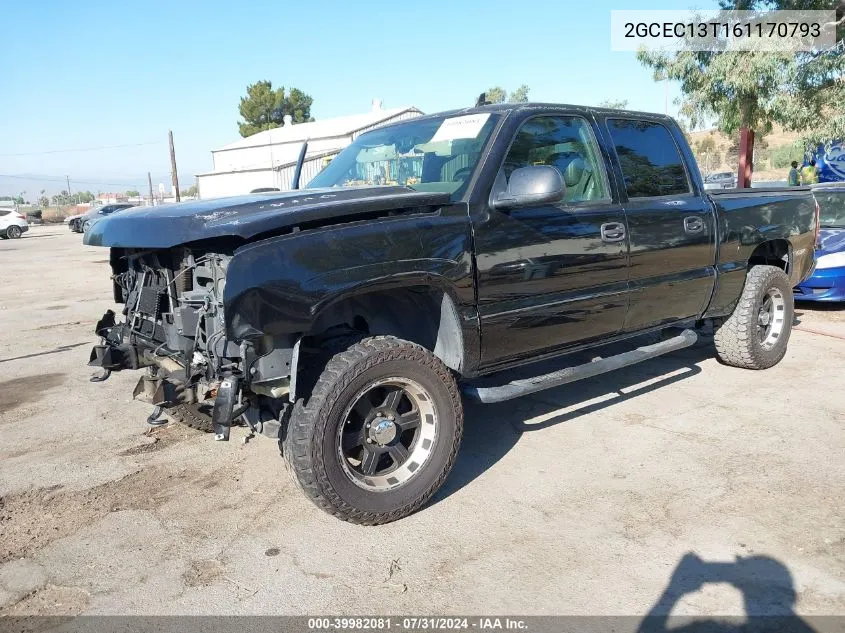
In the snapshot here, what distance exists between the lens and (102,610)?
2.71 meters

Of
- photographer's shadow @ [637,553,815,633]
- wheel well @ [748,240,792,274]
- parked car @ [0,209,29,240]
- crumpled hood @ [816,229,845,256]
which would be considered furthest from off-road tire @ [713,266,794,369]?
parked car @ [0,209,29,240]

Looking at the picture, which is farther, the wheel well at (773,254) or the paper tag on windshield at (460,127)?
the wheel well at (773,254)

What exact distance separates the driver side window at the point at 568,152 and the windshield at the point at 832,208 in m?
6.00

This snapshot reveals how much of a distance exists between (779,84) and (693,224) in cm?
929

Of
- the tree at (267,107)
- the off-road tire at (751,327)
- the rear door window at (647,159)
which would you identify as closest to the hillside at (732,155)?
the tree at (267,107)

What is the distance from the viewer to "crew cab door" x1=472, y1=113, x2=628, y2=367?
3.63 metres

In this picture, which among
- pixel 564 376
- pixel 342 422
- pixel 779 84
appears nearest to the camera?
pixel 342 422

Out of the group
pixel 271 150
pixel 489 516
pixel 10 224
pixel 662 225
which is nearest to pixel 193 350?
pixel 489 516

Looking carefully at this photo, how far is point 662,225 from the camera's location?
4.53 m

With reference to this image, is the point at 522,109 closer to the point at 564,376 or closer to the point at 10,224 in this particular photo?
the point at 564,376

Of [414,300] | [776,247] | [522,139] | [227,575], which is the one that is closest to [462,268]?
[414,300]

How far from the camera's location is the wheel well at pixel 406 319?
3459 mm

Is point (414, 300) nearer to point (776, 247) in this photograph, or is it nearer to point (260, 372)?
point (260, 372)

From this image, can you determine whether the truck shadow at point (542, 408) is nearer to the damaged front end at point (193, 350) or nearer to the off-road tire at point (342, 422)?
the off-road tire at point (342, 422)
